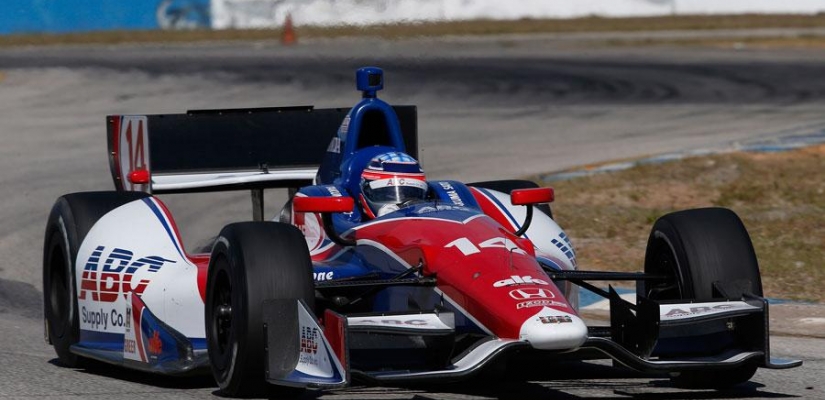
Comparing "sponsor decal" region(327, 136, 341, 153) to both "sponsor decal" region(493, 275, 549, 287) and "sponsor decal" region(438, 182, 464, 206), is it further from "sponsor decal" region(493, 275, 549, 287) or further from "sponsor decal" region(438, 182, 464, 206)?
"sponsor decal" region(493, 275, 549, 287)

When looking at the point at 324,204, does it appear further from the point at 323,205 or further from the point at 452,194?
the point at 452,194

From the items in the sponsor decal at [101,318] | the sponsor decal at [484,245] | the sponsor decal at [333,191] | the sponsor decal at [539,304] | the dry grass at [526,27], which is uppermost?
the dry grass at [526,27]

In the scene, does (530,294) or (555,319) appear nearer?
(555,319)

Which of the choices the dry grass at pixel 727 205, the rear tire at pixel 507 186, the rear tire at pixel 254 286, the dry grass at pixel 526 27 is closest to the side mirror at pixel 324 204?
the rear tire at pixel 254 286

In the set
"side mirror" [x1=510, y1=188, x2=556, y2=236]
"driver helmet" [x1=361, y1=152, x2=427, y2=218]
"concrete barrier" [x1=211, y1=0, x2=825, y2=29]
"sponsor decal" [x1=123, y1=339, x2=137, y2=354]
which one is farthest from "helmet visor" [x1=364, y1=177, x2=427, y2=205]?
"concrete barrier" [x1=211, y1=0, x2=825, y2=29]

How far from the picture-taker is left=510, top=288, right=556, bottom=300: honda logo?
20.6 ft

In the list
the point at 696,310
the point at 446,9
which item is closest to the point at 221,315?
the point at 696,310

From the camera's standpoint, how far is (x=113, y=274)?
7.83 metres

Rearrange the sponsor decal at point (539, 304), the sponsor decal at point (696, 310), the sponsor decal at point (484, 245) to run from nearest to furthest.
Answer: the sponsor decal at point (539, 304), the sponsor decal at point (696, 310), the sponsor decal at point (484, 245)

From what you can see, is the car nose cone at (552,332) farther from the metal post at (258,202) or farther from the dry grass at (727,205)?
the dry grass at (727,205)

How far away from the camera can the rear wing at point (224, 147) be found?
30.7 ft

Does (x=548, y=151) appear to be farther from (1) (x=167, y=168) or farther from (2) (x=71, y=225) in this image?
(2) (x=71, y=225)

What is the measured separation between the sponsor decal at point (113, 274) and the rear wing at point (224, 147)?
135 centimetres

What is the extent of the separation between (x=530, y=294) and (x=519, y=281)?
13 cm
